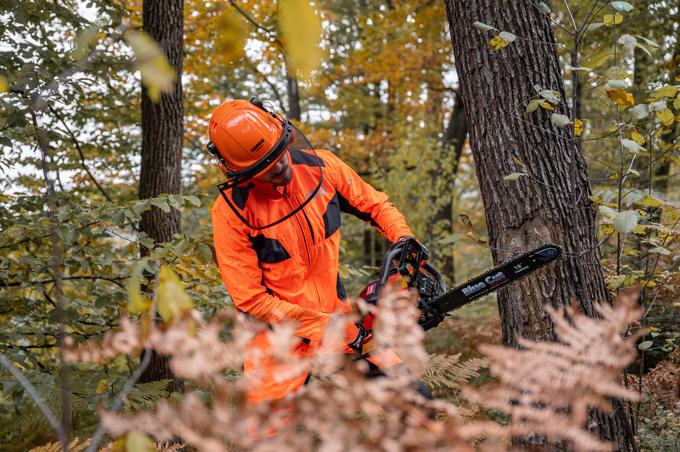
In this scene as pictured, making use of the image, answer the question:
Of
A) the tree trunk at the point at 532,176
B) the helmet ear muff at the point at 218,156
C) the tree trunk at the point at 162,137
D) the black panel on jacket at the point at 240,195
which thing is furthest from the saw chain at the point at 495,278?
the tree trunk at the point at 162,137

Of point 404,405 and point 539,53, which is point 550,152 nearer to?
Answer: point 539,53

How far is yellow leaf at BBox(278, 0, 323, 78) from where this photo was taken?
2.85 feet

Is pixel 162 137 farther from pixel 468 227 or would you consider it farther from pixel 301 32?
pixel 301 32

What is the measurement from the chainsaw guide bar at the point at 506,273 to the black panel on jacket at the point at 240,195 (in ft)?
3.95

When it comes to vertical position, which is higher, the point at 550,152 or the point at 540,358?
the point at 550,152

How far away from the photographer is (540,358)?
3.70 ft

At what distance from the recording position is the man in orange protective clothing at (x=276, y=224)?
2.89 m

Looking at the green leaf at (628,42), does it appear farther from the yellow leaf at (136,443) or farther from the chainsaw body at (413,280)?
the yellow leaf at (136,443)

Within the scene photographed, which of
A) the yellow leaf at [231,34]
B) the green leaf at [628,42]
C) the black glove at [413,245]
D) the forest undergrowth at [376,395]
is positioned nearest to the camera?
the forest undergrowth at [376,395]

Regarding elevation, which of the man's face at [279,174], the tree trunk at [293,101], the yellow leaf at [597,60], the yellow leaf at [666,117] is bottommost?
the man's face at [279,174]

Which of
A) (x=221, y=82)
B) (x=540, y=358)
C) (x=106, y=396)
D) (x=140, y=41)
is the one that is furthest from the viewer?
(x=221, y=82)

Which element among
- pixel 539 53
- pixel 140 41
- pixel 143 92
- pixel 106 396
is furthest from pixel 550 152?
pixel 143 92

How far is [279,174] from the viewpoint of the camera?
2.99 metres

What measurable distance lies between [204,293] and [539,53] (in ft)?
8.90
